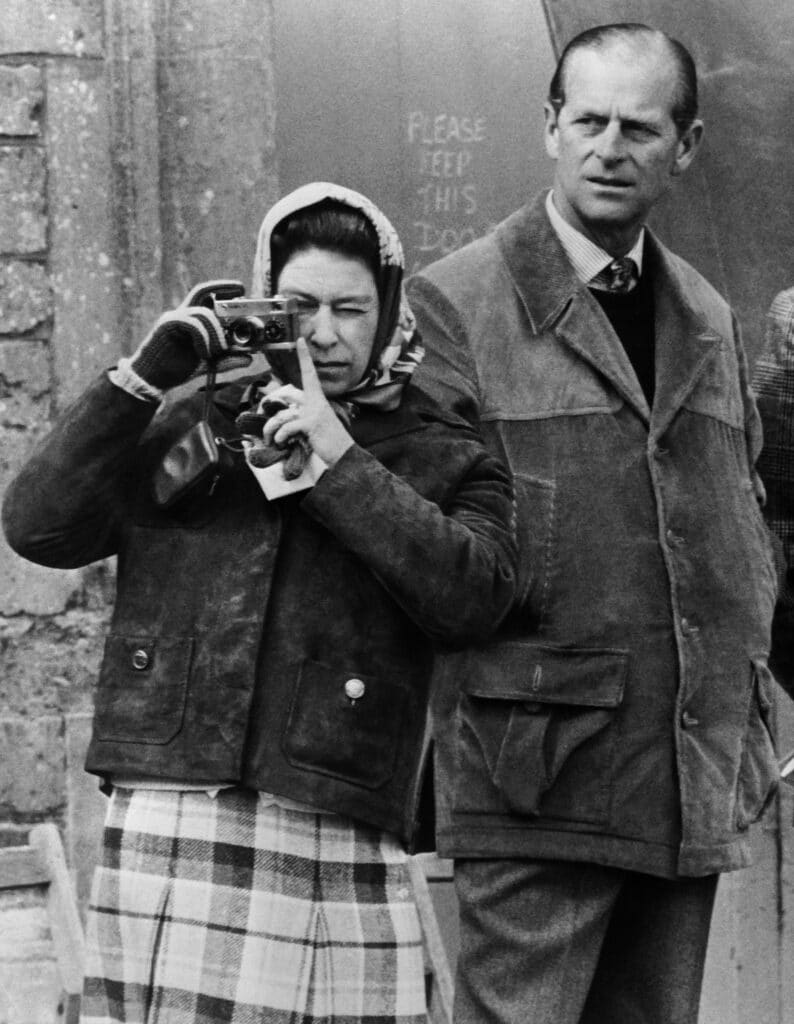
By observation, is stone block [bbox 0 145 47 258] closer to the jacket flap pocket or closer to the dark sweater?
the dark sweater

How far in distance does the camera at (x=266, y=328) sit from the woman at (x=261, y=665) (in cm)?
2

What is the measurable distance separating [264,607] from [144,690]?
7.2 inches

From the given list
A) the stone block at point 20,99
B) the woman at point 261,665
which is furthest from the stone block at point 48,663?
the woman at point 261,665

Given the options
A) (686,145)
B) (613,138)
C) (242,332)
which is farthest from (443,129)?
(242,332)

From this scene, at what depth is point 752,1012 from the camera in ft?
16.1

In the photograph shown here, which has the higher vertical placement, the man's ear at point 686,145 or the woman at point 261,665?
the man's ear at point 686,145

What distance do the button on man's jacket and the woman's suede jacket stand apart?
679 mm

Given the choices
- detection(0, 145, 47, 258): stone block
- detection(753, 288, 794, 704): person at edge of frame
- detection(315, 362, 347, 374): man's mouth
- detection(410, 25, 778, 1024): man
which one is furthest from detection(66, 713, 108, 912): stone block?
detection(315, 362, 347, 374): man's mouth

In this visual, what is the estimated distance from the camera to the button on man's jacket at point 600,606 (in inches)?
134

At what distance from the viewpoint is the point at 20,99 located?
443cm

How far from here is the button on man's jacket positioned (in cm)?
339

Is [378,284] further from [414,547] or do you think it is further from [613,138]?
[613,138]

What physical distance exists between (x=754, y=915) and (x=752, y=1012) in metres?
0.23

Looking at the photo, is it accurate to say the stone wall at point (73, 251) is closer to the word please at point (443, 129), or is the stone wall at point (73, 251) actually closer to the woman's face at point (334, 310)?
the word please at point (443, 129)
